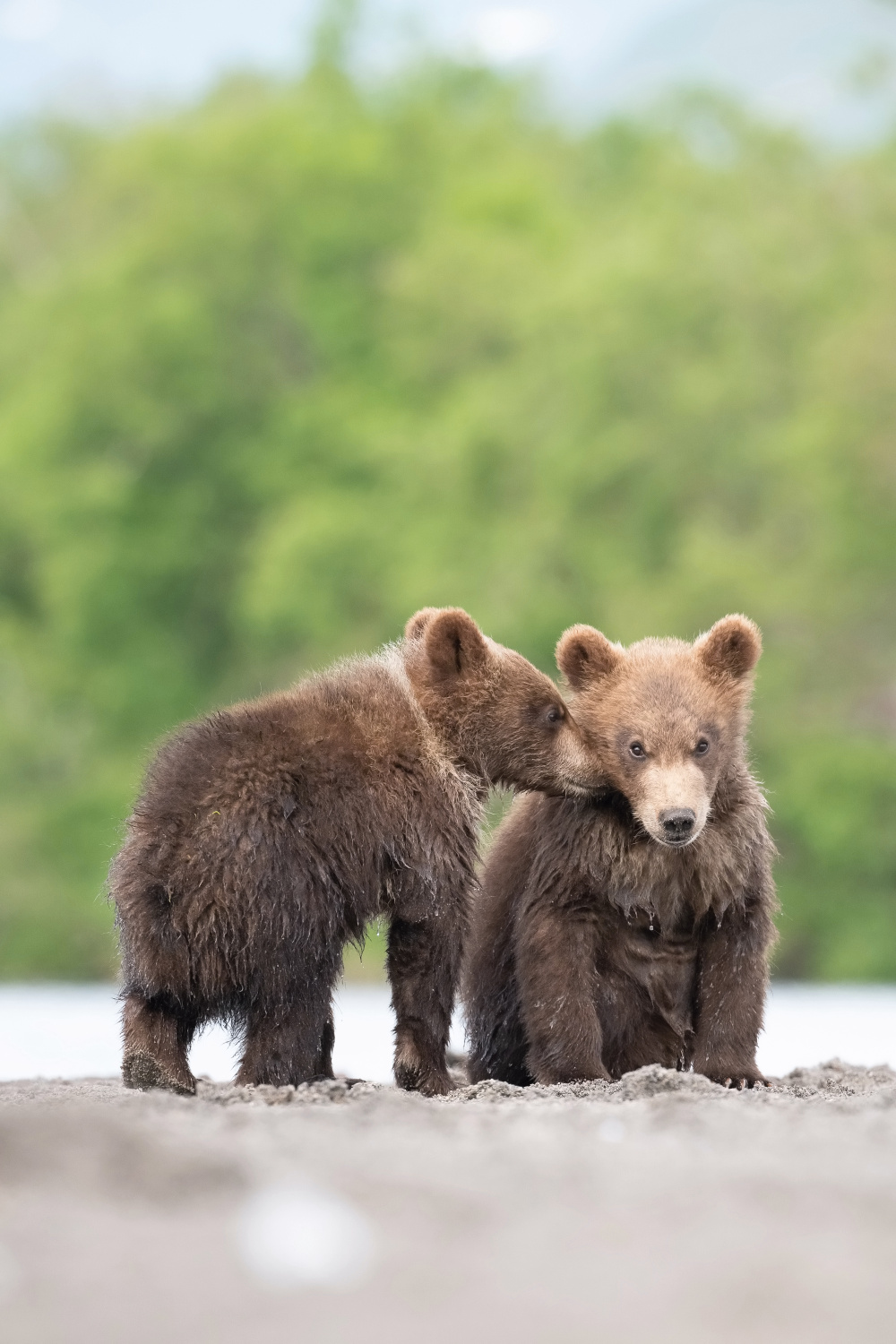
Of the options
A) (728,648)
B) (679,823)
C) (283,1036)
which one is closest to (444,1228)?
(283,1036)

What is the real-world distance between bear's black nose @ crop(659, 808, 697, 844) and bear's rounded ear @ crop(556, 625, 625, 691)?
95cm

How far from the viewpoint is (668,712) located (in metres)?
7.62

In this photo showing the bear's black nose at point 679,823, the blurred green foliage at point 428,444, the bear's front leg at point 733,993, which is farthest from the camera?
the blurred green foliage at point 428,444

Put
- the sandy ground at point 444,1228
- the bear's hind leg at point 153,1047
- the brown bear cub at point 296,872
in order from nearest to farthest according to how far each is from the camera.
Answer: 1. the sandy ground at point 444,1228
2. the brown bear cub at point 296,872
3. the bear's hind leg at point 153,1047

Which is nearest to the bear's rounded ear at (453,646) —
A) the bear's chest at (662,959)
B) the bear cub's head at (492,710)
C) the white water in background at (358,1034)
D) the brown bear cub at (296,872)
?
the bear cub's head at (492,710)

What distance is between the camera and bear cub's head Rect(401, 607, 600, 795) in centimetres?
793

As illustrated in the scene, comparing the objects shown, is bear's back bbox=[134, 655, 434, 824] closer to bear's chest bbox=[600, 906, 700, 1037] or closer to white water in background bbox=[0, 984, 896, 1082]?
bear's chest bbox=[600, 906, 700, 1037]

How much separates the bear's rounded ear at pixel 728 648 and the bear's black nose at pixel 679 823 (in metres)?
0.90

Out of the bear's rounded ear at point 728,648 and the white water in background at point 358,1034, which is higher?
the bear's rounded ear at point 728,648

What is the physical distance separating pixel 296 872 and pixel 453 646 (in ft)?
4.93

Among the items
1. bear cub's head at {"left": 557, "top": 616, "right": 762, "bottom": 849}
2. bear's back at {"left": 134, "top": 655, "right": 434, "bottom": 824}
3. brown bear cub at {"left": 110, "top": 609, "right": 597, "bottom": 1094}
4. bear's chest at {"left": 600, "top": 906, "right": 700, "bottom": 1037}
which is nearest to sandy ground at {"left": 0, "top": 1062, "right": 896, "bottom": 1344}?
brown bear cub at {"left": 110, "top": 609, "right": 597, "bottom": 1094}

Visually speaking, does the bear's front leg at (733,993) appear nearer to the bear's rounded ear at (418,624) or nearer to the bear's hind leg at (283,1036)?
the bear's hind leg at (283,1036)

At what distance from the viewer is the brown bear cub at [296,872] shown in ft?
22.6

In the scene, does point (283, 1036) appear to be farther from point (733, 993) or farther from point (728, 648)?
point (728, 648)
